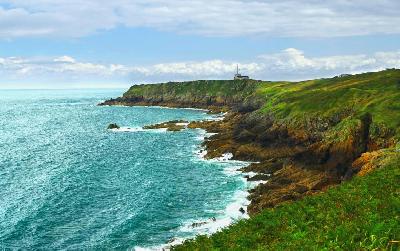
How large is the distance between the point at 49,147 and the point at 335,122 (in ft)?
215

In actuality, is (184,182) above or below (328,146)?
below

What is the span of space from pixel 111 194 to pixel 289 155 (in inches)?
1140

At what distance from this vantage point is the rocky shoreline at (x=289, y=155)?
169ft

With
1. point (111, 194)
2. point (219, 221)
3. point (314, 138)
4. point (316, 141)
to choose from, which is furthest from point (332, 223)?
point (314, 138)

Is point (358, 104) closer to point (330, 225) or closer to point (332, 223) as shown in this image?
point (332, 223)

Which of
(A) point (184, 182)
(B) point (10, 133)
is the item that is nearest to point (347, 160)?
(A) point (184, 182)

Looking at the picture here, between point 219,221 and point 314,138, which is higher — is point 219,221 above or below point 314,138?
below

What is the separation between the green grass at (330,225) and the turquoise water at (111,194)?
17.2 metres

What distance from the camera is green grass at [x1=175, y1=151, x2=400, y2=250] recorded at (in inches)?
739

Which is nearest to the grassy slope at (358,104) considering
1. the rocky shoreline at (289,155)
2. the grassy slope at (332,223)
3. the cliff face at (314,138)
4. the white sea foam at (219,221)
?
the cliff face at (314,138)

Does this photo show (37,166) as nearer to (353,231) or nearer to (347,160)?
(347,160)

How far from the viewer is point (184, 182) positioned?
64562mm

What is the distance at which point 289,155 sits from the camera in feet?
232

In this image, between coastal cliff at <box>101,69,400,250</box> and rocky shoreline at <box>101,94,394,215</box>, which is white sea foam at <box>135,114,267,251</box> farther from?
coastal cliff at <box>101,69,400,250</box>
